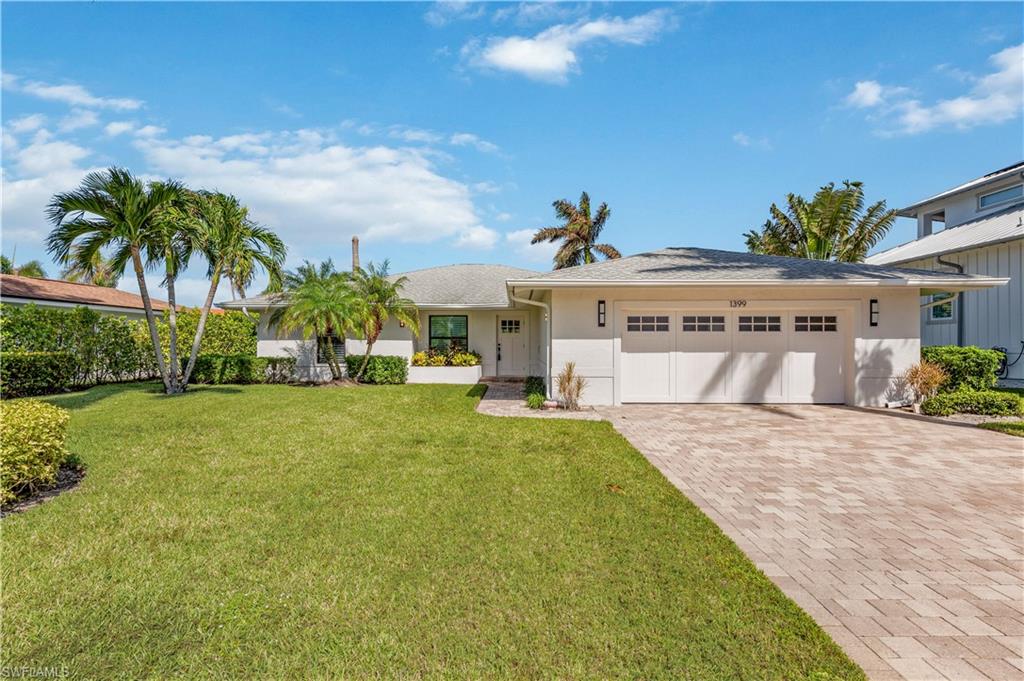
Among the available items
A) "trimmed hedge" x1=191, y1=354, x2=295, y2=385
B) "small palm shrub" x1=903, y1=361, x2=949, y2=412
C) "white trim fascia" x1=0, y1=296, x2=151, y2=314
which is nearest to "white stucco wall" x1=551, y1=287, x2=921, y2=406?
"small palm shrub" x1=903, y1=361, x2=949, y2=412

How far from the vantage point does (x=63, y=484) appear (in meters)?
5.32

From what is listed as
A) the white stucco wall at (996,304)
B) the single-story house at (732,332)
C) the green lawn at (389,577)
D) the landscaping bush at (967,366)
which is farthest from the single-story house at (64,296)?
Answer: the white stucco wall at (996,304)

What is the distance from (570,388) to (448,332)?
8.01 meters

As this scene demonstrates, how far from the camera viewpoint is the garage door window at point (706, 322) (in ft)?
36.7

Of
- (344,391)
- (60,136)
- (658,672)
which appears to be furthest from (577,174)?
(658,672)

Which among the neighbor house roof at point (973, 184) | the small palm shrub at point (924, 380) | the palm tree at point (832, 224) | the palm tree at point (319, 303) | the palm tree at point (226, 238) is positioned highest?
the neighbor house roof at point (973, 184)

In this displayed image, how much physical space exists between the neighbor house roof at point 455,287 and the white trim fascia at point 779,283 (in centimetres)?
416

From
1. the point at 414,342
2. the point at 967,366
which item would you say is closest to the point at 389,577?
the point at 967,366

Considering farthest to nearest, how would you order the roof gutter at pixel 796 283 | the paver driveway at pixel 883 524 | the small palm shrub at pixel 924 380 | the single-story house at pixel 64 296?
1. the single-story house at pixel 64 296
2. the roof gutter at pixel 796 283
3. the small palm shrub at pixel 924 380
4. the paver driveway at pixel 883 524

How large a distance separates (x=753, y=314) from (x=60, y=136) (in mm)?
15579

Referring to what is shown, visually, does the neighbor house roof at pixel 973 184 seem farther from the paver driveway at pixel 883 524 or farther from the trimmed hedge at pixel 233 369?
the trimmed hedge at pixel 233 369

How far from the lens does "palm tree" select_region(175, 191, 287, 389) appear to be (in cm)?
1309

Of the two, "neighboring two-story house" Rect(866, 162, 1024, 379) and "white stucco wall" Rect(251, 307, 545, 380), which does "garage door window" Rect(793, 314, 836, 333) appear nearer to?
"neighboring two-story house" Rect(866, 162, 1024, 379)

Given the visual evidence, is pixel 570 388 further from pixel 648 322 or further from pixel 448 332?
pixel 448 332
